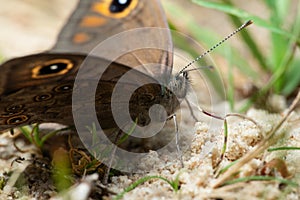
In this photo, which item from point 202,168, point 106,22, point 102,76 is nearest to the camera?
point 202,168

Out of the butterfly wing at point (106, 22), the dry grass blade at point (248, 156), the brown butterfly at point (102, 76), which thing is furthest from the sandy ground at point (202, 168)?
the butterfly wing at point (106, 22)

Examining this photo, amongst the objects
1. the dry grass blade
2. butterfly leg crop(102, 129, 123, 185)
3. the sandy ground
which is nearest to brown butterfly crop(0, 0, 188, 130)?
butterfly leg crop(102, 129, 123, 185)

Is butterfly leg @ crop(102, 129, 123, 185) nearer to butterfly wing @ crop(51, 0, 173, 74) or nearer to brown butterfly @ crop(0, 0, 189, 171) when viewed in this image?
brown butterfly @ crop(0, 0, 189, 171)

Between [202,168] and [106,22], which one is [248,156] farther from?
[106,22]

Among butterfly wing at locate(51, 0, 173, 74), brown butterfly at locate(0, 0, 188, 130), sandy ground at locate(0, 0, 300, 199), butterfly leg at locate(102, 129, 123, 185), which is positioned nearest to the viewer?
sandy ground at locate(0, 0, 300, 199)

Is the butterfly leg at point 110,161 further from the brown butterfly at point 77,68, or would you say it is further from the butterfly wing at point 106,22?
the butterfly wing at point 106,22

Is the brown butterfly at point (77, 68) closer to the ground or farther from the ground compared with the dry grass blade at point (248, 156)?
farther from the ground

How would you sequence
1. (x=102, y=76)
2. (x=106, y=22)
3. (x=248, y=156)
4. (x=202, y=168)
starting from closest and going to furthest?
1. (x=248, y=156)
2. (x=202, y=168)
3. (x=102, y=76)
4. (x=106, y=22)

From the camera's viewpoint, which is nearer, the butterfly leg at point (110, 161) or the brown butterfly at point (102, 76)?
the brown butterfly at point (102, 76)

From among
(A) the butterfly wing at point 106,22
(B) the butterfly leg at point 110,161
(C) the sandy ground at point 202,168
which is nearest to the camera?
(C) the sandy ground at point 202,168

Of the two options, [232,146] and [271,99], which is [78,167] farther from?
[271,99]

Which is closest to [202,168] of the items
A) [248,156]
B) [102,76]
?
[248,156]
